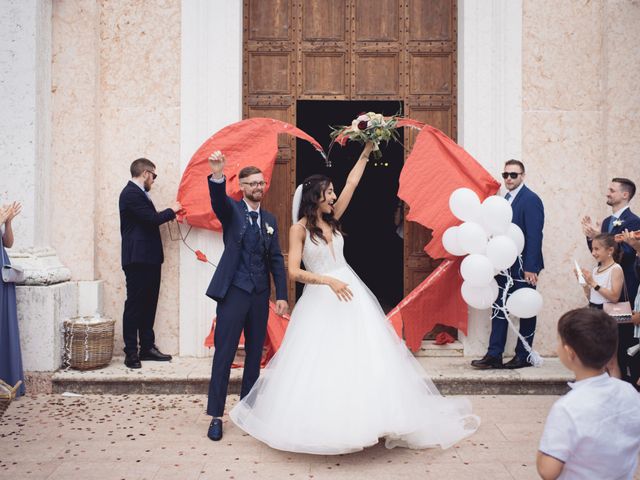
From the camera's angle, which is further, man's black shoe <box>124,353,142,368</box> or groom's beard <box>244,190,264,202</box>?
man's black shoe <box>124,353,142,368</box>

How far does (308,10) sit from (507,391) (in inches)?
185

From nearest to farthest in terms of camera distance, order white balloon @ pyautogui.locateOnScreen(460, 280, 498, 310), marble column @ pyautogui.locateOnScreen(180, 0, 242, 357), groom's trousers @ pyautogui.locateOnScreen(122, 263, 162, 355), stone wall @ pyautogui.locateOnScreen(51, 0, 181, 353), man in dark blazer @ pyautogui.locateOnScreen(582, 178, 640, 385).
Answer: man in dark blazer @ pyautogui.locateOnScreen(582, 178, 640, 385)
white balloon @ pyautogui.locateOnScreen(460, 280, 498, 310)
groom's trousers @ pyautogui.locateOnScreen(122, 263, 162, 355)
stone wall @ pyautogui.locateOnScreen(51, 0, 181, 353)
marble column @ pyautogui.locateOnScreen(180, 0, 242, 357)

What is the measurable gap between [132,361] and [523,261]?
13.4 feet

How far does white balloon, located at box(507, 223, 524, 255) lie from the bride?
69.6 inches

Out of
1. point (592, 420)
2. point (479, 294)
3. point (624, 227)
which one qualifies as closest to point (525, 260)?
point (479, 294)

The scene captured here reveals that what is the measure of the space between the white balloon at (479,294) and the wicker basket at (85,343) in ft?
11.8

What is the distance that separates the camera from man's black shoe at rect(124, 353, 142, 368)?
21.3 feet

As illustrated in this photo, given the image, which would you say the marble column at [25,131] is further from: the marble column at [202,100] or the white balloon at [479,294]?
the white balloon at [479,294]

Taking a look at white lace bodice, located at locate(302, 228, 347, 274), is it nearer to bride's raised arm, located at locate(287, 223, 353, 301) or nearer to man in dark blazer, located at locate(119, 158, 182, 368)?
bride's raised arm, located at locate(287, 223, 353, 301)

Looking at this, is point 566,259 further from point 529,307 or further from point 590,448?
point 590,448

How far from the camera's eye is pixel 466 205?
5.94 metres

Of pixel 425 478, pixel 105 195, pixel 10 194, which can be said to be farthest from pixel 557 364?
pixel 10 194

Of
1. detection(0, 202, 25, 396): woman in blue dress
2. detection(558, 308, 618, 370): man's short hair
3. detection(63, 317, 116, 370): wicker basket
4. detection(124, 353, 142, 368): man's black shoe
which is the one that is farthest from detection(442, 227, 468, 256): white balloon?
detection(0, 202, 25, 396): woman in blue dress

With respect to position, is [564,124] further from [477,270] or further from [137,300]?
[137,300]
